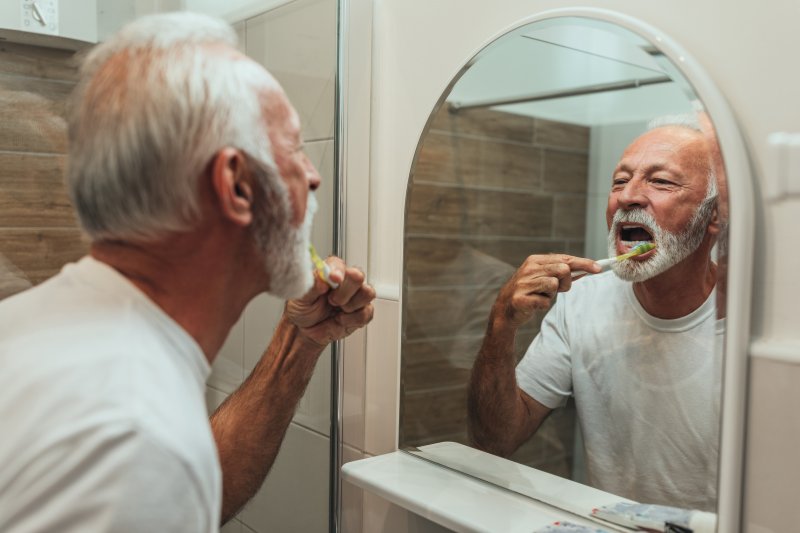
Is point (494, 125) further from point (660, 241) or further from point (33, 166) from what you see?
point (33, 166)

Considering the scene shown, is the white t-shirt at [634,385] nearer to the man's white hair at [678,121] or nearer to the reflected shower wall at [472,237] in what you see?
the reflected shower wall at [472,237]

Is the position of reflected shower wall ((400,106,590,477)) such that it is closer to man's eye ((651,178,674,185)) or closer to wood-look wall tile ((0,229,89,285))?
man's eye ((651,178,674,185))

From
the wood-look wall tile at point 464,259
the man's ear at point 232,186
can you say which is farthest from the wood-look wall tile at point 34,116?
the wood-look wall tile at point 464,259

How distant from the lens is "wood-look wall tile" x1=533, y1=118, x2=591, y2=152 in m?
1.02

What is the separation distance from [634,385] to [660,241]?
0.60ft

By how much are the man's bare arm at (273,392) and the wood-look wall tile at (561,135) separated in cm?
33

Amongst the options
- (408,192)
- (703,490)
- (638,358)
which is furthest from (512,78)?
(703,490)

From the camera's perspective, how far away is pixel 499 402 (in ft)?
3.62

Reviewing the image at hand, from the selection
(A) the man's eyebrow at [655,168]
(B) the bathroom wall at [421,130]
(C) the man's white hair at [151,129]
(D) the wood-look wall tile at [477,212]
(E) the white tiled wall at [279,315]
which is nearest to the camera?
(C) the man's white hair at [151,129]

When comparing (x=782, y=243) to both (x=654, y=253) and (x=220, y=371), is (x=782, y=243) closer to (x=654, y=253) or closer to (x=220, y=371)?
(x=654, y=253)

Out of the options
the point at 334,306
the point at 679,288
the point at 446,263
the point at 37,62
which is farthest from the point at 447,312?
the point at 37,62

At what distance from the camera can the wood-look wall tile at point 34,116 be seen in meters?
0.99

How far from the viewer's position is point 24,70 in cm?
100

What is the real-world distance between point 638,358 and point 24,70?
2.90ft
